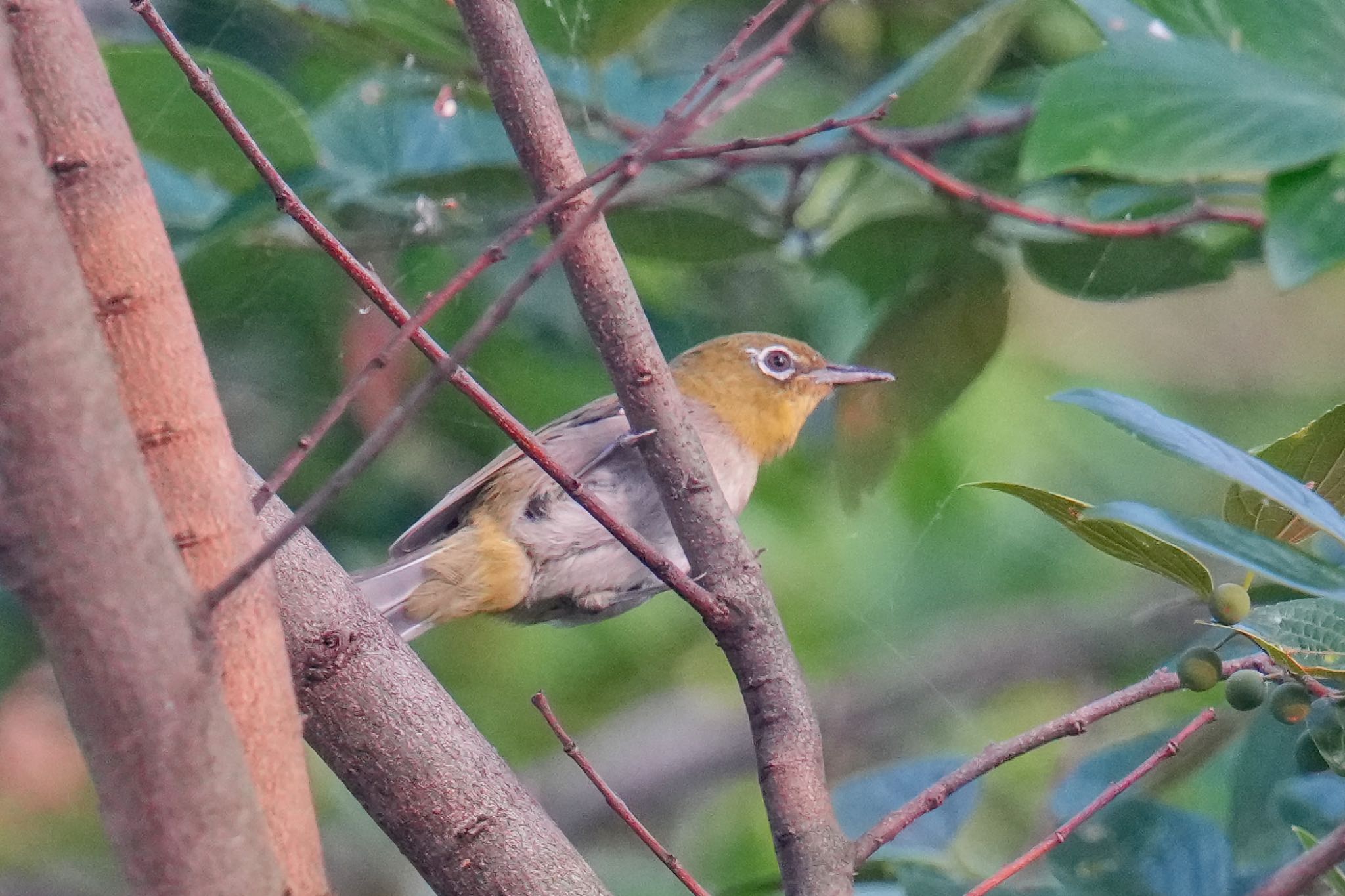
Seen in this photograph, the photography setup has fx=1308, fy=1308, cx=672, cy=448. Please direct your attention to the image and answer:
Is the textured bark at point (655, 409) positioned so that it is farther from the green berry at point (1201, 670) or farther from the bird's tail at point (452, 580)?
the bird's tail at point (452, 580)

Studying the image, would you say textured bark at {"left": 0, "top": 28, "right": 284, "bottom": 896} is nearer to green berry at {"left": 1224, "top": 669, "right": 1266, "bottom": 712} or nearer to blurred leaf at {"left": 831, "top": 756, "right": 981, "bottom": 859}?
green berry at {"left": 1224, "top": 669, "right": 1266, "bottom": 712}

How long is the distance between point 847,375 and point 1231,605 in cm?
144

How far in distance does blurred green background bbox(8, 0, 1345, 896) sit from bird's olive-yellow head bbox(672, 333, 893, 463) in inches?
5.9

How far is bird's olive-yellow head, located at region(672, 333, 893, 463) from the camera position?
8.68ft

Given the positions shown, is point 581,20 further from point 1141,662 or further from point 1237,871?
point 1141,662

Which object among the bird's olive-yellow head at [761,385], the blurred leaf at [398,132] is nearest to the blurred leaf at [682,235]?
the blurred leaf at [398,132]

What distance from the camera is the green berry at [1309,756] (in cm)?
121

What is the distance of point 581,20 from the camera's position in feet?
7.11

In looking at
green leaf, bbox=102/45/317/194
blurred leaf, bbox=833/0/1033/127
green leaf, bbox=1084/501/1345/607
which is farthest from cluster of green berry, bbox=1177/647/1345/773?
green leaf, bbox=102/45/317/194

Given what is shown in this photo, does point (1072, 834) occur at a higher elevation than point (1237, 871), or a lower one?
higher

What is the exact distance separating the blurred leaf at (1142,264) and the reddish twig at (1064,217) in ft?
0.13

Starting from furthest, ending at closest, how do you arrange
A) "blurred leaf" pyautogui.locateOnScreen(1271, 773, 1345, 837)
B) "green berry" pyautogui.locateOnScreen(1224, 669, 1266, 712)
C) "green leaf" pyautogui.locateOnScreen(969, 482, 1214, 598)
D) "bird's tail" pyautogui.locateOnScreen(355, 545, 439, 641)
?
1. "bird's tail" pyautogui.locateOnScreen(355, 545, 439, 641)
2. "blurred leaf" pyautogui.locateOnScreen(1271, 773, 1345, 837)
3. "green berry" pyautogui.locateOnScreen(1224, 669, 1266, 712)
4. "green leaf" pyautogui.locateOnScreen(969, 482, 1214, 598)

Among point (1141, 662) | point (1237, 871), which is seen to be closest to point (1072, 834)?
point (1237, 871)

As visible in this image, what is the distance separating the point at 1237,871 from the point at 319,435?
1.19 m
